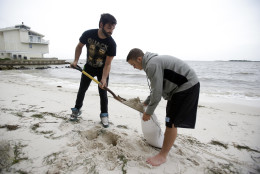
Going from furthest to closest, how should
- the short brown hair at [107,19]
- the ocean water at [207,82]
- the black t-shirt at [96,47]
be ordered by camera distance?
the ocean water at [207,82] → the black t-shirt at [96,47] → the short brown hair at [107,19]

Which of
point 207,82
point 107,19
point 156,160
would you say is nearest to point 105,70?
point 107,19

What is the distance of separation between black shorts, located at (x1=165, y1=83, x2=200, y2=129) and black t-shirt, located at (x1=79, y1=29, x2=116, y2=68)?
1460 mm

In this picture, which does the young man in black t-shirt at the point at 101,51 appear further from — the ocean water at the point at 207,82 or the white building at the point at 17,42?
the white building at the point at 17,42

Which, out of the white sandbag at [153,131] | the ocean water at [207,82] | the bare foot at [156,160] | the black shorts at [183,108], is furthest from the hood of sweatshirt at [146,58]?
the ocean water at [207,82]

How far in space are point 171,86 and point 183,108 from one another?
303mm

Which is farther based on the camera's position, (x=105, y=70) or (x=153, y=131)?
(x=105, y=70)

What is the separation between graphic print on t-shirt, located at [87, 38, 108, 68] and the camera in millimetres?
2711

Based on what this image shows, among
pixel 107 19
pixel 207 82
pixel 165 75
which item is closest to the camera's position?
pixel 165 75

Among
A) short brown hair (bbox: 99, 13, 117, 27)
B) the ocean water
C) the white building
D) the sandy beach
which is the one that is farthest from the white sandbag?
the white building

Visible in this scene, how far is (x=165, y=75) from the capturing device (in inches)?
71.5

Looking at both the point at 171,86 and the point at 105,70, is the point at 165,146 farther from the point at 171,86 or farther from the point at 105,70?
the point at 105,70

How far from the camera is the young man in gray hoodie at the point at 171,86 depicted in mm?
1745

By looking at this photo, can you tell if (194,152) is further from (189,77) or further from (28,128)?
(28,128)

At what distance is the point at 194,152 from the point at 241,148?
3.16 ft
